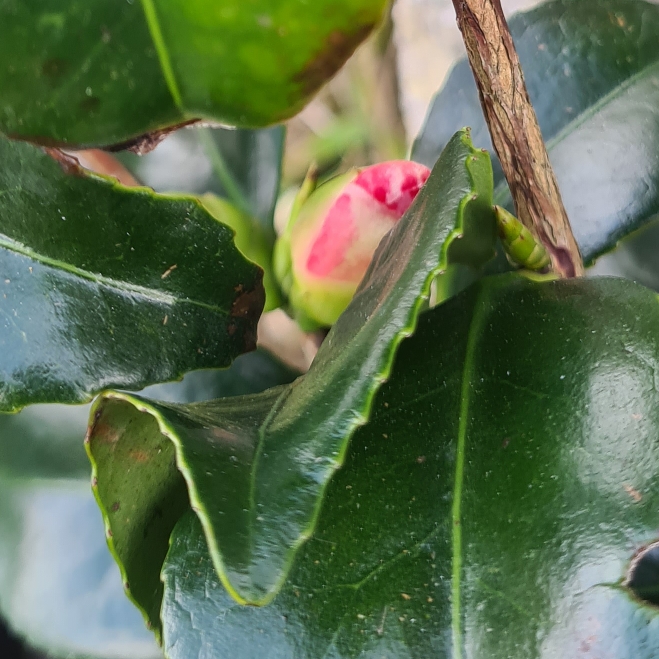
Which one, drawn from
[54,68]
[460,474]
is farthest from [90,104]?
[460,474]

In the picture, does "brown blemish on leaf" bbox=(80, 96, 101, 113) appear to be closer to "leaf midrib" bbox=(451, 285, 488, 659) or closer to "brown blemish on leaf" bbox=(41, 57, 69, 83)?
"brown blemish on leaf" bbox=(41, 57, 69, 83)

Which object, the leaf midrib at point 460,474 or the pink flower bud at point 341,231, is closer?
the leaf midrib at point 460,474

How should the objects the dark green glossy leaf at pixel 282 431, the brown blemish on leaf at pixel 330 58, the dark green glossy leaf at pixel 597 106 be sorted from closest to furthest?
the dark green glossy leaf at pixel 282 431, the brown blemish on leaf at pixel 330 58, the dark green glossy leaf at pixel 597 106

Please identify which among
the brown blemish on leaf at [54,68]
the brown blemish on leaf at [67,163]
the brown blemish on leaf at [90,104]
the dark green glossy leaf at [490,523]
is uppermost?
the brown blemish on leaf at [54,68]

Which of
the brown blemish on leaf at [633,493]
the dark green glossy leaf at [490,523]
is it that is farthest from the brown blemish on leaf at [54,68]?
the brown blemish on leaf at [633,493]

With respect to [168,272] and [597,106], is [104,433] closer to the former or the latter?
[168,272]

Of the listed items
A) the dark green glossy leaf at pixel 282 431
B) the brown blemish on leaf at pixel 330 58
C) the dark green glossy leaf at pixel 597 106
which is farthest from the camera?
the dark green glossy leaf at pixel 597 106

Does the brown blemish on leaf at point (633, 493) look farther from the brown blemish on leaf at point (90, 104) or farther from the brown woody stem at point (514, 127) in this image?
the brown blemish on leaf at point (90, 104)

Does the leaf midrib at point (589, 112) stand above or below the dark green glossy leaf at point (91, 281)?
above

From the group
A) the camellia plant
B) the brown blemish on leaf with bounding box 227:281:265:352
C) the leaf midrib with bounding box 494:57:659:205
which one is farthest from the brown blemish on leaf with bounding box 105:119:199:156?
the leaf midrib with bounding box 494:57:659:205
